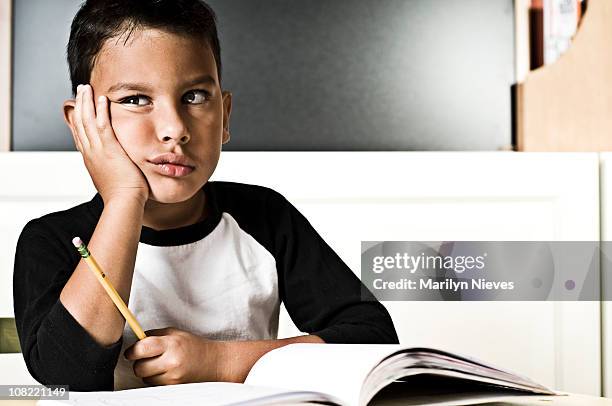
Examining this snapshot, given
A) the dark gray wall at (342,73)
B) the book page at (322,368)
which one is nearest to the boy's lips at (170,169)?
the book page at (322,368)

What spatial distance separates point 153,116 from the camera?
771 millimetres

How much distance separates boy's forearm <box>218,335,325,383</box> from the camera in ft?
2.32

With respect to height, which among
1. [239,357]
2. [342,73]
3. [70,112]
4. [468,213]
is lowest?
[239,357]

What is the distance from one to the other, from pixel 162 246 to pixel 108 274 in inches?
5.9

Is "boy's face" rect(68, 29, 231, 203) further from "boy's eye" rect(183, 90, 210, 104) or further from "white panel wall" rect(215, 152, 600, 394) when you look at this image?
"white panel wall" rect(215, 152, 600, 394)

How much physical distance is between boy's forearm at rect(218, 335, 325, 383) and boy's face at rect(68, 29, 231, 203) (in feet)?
0.52

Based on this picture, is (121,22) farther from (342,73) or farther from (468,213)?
(342,73)

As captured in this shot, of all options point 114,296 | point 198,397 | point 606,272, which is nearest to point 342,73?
point 606,272

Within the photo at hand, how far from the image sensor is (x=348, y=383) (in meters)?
0.55

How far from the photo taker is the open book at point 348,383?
0.52 m

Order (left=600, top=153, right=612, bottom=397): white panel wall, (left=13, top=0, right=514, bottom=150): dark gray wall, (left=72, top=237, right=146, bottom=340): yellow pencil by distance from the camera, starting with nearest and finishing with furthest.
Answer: (left=72, top=237, right=146, bottom=340): yellow pencil
(left=600, top=153, right=612, bottom=397): white panel wall
(left=13, top=0, right=514, bottom=150): dark gray wall

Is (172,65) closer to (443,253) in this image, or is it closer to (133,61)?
(133,61)

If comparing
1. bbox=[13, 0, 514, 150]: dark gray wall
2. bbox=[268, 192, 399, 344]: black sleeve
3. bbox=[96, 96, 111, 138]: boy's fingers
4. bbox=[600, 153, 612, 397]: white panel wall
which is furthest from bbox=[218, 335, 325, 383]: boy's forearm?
bbox=[13, 0, 514, 150]: dark gray wall

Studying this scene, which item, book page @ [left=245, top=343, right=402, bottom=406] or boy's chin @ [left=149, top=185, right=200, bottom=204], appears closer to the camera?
book page @ [left=245, top=343, right=402, bottom=406]
